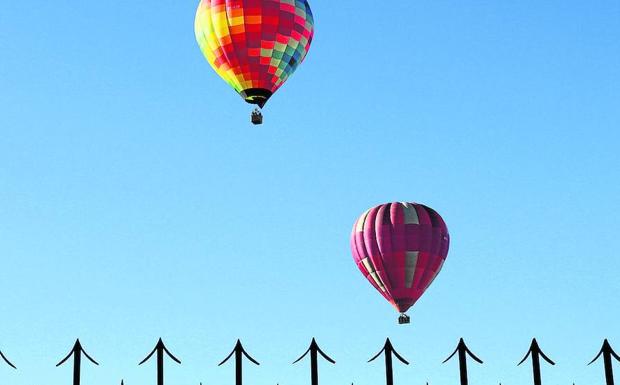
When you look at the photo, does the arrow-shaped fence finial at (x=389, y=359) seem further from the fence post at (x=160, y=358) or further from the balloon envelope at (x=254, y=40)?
the balloon envelope at (x=254, y=40)

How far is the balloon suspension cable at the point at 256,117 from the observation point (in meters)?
48.8

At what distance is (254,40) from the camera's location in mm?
47406

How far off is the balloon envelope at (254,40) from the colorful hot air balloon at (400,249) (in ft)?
26.5

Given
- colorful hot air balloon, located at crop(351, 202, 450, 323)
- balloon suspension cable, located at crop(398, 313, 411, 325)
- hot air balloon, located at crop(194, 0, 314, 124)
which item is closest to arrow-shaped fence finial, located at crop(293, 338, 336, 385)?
hot air balloon, located at crop(194, 0, 314, 124)

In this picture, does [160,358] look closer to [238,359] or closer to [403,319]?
[238,359]

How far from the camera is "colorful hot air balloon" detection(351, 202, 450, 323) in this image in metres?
52.1

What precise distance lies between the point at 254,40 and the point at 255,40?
0.17ft

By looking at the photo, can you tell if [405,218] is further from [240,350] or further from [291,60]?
[240,350]

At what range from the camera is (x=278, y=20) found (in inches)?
1875

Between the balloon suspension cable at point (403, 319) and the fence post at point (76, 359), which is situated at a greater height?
the balloon suspension cable at point (403, 319)

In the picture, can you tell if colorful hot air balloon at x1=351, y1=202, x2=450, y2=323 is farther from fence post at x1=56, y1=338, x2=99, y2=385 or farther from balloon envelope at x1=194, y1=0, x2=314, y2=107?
fence post at x1=56, y1=338, x2=99, y2=385

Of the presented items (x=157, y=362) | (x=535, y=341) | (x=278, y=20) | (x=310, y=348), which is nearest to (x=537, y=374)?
(x=535, y=341)

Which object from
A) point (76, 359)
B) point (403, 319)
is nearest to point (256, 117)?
point (403, 319)

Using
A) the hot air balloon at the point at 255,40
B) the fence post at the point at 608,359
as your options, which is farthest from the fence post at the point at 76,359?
the hot air balloon at the point at 255,40
